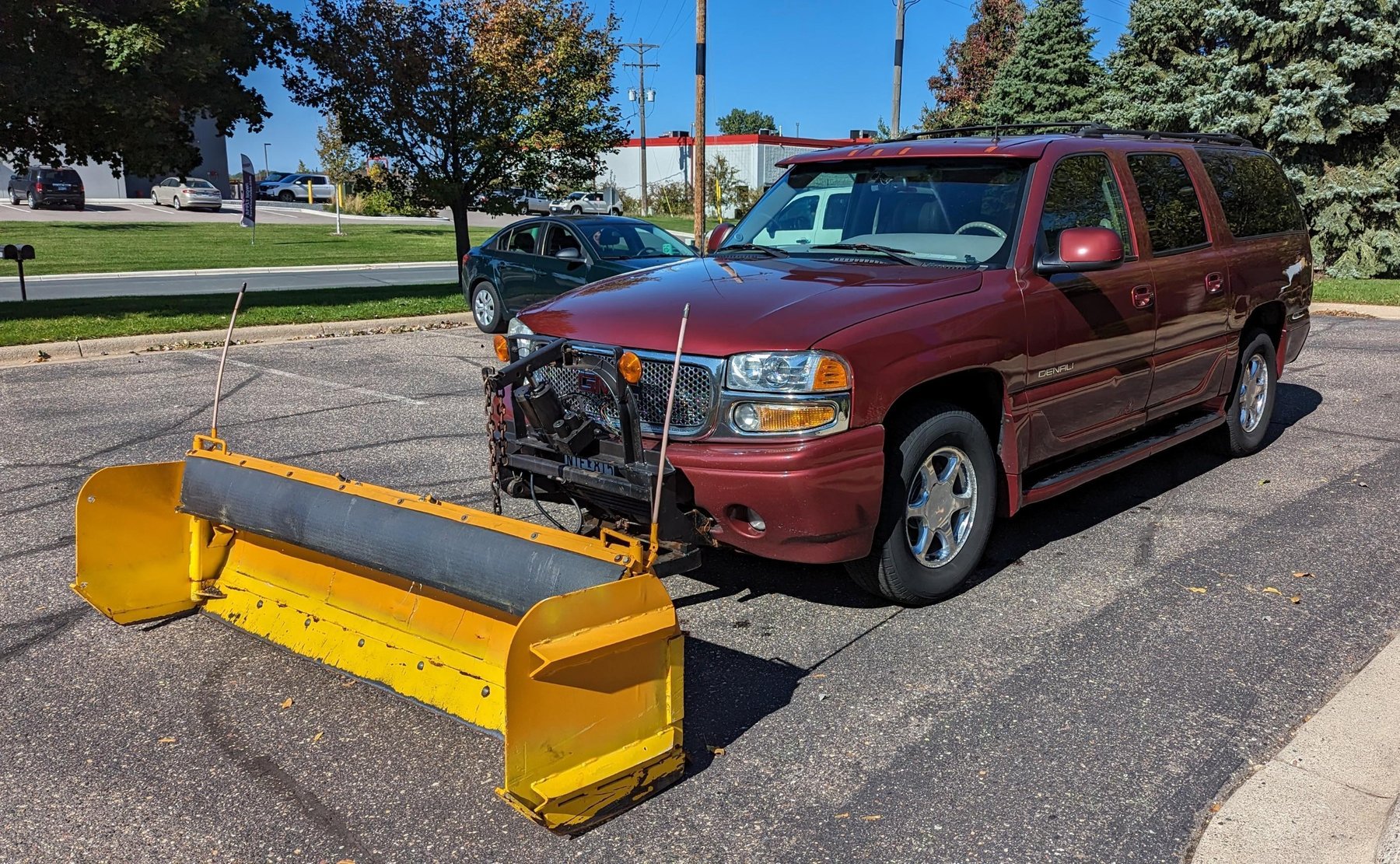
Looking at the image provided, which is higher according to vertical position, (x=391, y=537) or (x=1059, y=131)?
(x=1059, y=131)

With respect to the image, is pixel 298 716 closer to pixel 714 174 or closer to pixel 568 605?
pixel 568 605

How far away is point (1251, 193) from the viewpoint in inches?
271

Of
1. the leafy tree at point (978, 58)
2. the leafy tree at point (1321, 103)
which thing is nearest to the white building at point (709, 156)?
the leafy tree at point (978, 58)

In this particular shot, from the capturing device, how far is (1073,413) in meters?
5.17

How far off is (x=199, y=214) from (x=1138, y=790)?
50.1m

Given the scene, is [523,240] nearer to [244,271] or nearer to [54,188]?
[244,271]

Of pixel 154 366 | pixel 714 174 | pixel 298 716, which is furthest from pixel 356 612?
pixel 714 174

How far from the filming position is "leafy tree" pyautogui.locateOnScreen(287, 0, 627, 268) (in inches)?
623

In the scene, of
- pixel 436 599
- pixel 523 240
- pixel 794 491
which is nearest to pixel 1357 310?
pixel 523 240

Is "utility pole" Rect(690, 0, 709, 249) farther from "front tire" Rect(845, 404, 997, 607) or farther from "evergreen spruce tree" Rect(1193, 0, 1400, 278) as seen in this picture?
"front tire" Rect(845, 404, 997, 607)

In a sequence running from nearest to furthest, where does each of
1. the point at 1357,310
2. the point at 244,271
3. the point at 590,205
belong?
the point at 1357,310 → the point at 244,271 → the point at 590,205

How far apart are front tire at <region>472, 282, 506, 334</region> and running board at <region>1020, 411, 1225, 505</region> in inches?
343

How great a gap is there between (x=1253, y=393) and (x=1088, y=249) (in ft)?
10.7

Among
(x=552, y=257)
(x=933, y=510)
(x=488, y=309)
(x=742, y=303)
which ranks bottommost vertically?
(x=933, y=510)
